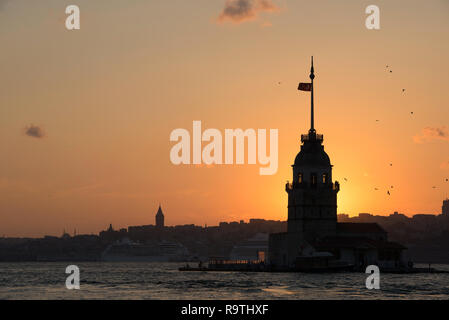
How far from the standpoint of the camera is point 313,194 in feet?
421

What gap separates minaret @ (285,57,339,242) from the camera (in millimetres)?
127750

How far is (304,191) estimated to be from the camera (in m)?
128

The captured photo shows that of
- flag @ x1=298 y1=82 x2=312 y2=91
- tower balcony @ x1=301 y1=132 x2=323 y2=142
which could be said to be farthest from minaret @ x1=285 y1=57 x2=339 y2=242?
flag @ x1=298 y1=82 x2=312 y2=91

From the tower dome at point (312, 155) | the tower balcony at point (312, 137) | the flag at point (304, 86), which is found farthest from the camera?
the tower balcony at point (312, 137)

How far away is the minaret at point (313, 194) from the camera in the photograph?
419 feet

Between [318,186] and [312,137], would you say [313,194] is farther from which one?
[312,137]

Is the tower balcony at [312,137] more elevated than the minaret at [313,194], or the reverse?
the tower balcony at [312,137]

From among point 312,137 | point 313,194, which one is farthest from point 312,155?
point 313,194

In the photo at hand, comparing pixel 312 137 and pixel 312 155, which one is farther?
pixel 312 137

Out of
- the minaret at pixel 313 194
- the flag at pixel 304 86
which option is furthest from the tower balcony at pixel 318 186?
the flag at pixel 304 86

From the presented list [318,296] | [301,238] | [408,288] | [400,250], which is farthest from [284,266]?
[318,296]

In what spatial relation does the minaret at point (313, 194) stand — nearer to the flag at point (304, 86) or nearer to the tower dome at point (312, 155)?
the tower dome at point (312, 155)
